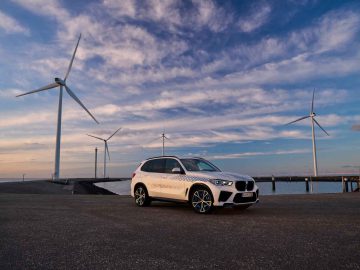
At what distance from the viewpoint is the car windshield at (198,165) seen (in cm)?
1137

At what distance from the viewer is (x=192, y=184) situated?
→ 421 inches

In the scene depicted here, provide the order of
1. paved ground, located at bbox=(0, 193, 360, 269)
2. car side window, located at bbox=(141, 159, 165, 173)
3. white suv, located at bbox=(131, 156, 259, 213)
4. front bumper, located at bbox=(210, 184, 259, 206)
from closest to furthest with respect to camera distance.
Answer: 1. paved ground, located at bbox=(0, 193, 360, 269)
2. front bumper, located at bbox=(210, 184, 259, 206)
3. white suv, located at bbox=(131, 156, 259, 213)
4. car side window, located at bbox=(141, 159, 165, 173)

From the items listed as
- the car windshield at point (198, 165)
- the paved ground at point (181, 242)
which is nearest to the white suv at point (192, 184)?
the car windshield at point (198, 165)

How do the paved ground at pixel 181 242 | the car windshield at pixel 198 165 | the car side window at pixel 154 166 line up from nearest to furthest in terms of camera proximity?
the paved ground at pixel 181 242, the car windshield at pixel 198 165, the car side window at pixel 154 166

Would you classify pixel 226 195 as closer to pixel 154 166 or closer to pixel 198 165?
pixel 198 165

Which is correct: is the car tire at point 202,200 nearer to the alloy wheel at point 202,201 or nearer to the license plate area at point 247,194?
the alloy wheel at point 202,201

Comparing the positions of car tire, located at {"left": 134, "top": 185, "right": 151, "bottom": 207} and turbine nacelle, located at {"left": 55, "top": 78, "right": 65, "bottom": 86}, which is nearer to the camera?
car tire, located at {"left": 134, "top": 185, "right": 151, "bottom": 207}

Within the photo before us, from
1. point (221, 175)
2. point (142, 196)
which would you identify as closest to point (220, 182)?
point (221, 175)

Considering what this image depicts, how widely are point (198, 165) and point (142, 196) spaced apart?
2.55 meters

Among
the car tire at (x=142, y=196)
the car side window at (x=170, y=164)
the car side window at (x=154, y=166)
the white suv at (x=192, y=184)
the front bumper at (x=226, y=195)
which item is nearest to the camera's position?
the front bumper at (x=226, y=195)

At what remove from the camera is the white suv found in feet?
33.3

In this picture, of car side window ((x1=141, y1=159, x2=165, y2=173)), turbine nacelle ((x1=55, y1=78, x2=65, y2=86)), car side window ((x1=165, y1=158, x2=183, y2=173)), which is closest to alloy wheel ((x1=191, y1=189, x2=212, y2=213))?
car side window ((x1=165, y1=158, x2=183, y2=173))

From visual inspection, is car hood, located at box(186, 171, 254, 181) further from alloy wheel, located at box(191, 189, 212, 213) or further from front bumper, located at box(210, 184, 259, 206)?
alloy wheel, located at box(191, 189, 212, 213)

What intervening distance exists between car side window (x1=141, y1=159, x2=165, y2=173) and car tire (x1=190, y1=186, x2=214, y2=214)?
1.91 m
